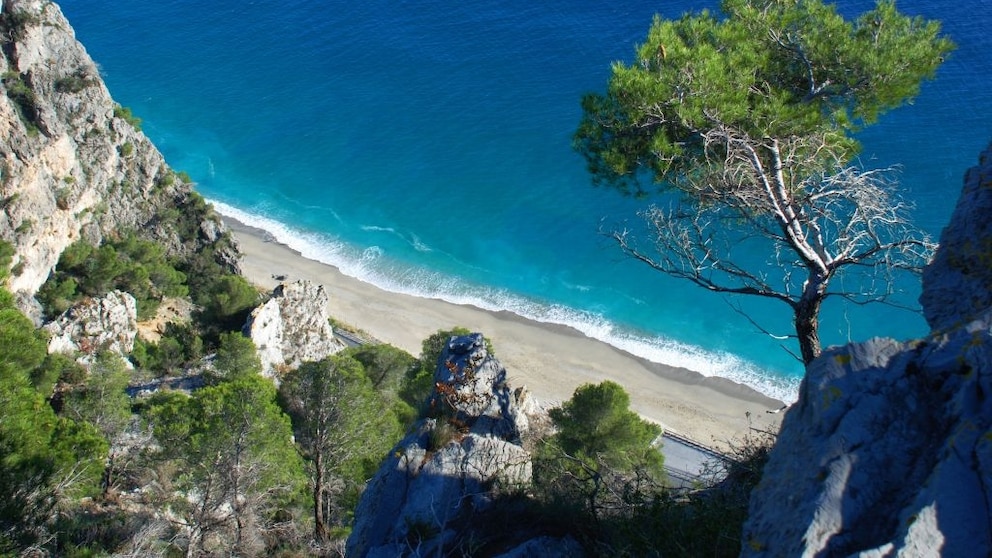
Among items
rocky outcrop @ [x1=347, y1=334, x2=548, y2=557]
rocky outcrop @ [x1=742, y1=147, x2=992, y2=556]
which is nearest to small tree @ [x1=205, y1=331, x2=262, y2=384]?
rocky outcrop @ [x1=347, y1=334, x2=548, y2=557]

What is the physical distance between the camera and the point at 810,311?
956 centimetres

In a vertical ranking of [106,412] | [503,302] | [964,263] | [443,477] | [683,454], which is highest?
[503,302]

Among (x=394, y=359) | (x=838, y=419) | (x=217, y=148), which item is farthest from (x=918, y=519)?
(x=217, y=148)

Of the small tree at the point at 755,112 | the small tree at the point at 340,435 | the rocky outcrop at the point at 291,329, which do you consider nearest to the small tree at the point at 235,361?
the rocky outcrop at the point at 291,329

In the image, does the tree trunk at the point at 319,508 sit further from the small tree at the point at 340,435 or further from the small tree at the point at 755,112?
the small tree at the point at 755,112

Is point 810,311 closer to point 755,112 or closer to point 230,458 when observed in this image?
point 755,112

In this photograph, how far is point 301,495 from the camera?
59.4 feet

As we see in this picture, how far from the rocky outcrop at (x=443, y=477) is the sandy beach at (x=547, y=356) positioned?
2178 centimetres

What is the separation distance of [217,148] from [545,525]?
57.3 m

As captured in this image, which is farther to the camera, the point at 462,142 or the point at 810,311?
the point at 462,142

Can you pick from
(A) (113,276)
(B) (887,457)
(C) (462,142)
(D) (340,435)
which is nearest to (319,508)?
(D) (340,435)

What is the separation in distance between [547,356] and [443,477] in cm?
2944

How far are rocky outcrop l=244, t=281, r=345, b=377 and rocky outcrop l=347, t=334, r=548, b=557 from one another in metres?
18.2

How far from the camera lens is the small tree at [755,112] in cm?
1048
